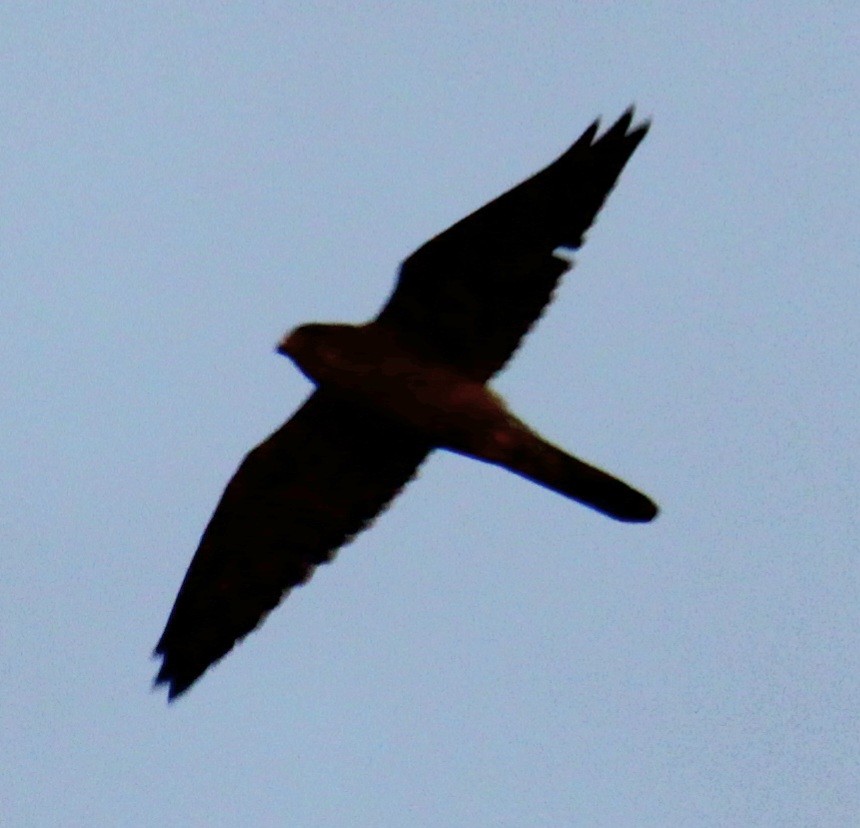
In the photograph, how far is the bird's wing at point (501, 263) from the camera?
32.7 feet

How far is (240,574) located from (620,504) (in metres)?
2.61

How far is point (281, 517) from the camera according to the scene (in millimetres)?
11117

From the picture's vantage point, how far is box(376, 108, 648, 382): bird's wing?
9961 millimetres

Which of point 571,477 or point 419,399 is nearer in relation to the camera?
point 571,477

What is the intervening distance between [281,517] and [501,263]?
2.24 m

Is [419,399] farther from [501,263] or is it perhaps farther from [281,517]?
[281,517]

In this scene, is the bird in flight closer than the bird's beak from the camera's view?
Yes

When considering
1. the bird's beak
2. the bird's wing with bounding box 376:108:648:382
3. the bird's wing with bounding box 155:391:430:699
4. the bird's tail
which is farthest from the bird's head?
the bird's tail

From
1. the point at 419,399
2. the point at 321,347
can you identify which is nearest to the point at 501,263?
the point at 419,399

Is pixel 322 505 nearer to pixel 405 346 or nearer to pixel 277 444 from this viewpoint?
pixel 277 444

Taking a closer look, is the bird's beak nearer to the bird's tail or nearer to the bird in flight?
the bird in flight

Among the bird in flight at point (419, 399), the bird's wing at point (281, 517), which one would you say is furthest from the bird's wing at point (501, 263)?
the bird's wing at point (281, 517)

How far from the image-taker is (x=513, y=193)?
9.98 meters

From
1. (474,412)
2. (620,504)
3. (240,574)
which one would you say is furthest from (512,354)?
(240,574)
